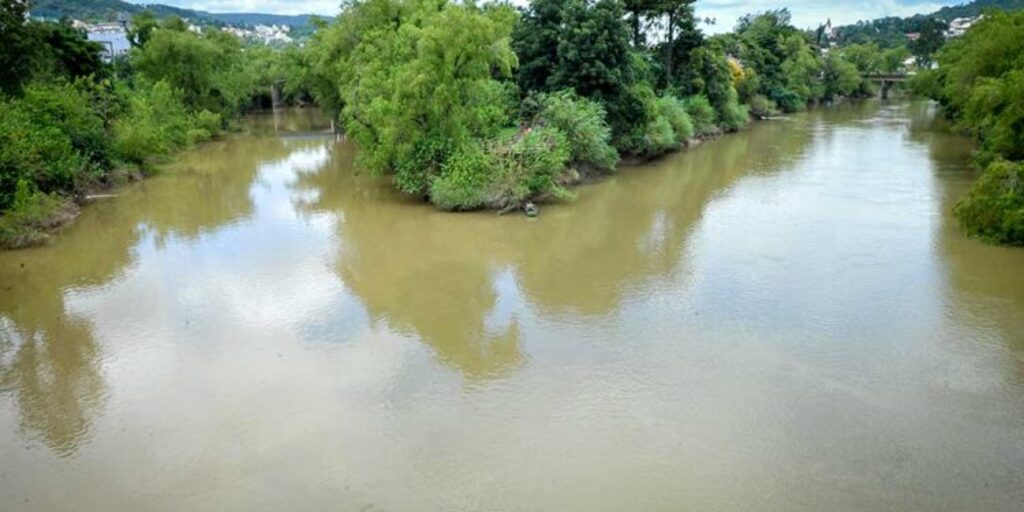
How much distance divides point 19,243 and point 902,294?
19.9 m

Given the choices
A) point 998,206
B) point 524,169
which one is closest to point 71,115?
point 524,169

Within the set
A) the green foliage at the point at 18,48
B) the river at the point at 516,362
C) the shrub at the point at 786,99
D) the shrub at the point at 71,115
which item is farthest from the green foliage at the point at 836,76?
the green foliage at the point at 18,48

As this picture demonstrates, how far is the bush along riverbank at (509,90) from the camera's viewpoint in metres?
20.2

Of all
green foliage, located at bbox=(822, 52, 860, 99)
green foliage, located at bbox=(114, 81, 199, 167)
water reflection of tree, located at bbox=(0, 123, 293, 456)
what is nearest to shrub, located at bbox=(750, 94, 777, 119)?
green foliage, located at bbox=(822, 52, 860, 99)

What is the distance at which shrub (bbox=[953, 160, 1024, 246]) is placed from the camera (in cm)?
1598

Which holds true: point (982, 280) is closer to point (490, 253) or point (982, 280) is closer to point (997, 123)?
point (997, 123)

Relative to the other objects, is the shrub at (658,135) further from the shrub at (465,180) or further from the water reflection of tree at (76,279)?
the water reflection of tree at (76,279)

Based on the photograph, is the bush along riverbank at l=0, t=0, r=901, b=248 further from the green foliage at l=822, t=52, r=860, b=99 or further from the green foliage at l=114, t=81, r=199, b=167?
the green foliage at l=822, t=52, r=860, b=99

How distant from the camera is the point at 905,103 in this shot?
62812 mm

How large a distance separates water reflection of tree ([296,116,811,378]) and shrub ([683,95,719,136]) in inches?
336

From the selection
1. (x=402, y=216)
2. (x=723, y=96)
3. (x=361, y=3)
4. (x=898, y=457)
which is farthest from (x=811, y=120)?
(x=898, y=457)

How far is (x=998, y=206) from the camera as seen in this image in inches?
645

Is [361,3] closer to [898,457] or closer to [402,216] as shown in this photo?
[402,216]

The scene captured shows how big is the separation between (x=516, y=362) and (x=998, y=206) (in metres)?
12.6
